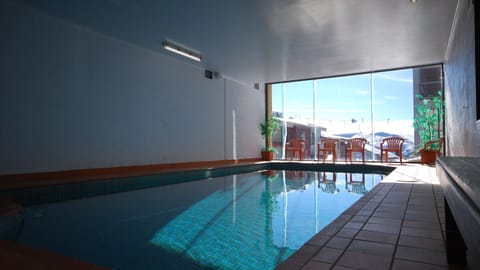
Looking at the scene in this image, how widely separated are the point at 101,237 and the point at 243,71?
6.14m

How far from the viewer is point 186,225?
291cm

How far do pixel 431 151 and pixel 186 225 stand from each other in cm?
629

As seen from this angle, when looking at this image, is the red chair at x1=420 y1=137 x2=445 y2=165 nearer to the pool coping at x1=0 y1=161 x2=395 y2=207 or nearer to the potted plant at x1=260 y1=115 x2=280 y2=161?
the pool coping at x1=0 y1=161 x2=395 y2=207

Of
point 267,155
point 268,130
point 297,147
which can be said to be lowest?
point 267,155

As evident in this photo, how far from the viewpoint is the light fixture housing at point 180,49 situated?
19.1 feet

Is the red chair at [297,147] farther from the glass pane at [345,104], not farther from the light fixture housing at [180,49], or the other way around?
the light fixture housing at [180,49]

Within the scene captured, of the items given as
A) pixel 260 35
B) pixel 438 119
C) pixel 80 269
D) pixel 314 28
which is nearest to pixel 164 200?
pixel 80 269

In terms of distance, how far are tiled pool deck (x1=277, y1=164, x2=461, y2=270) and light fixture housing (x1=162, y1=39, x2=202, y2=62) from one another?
4.55m

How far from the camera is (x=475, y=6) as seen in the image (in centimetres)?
275

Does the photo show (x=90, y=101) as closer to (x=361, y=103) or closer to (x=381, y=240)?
(x=381, y=240)

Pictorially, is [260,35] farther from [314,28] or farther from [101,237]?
[101,237]

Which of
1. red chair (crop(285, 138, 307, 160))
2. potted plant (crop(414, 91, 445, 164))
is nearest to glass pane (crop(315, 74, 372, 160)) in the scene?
→ red chair (crop(285, 138, 307, 160))

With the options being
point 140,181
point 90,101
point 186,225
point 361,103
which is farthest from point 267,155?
point 186,225

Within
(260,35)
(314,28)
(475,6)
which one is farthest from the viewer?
(260,35)
